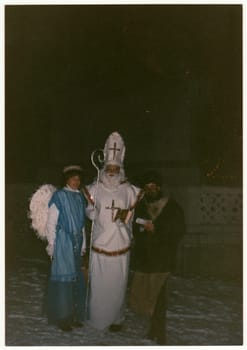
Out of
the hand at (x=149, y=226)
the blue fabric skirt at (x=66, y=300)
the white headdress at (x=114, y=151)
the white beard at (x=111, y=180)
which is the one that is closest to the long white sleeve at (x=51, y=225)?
the blue fabric skirt at (x=66, y=300)

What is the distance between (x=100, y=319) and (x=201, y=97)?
8.21ft

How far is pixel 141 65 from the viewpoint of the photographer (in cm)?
509

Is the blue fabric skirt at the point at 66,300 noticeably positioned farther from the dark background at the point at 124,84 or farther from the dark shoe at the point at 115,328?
the dark background at the point at 124,84

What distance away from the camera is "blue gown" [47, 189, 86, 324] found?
3932 millimetres

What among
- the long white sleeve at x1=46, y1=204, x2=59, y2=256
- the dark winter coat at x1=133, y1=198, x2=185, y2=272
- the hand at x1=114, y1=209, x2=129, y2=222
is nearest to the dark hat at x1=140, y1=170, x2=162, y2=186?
the dark winter coat at x1=133, y1=198, x2=185, y2=272

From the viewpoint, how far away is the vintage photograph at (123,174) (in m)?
3.94

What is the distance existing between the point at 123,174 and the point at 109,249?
61cm

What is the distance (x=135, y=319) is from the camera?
4.09 meters

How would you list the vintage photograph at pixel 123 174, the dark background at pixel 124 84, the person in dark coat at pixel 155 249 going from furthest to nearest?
the dark background at pixel 124 84
the vintage photograph at pixel 123 174
the person in dark coat at pixel 155 249

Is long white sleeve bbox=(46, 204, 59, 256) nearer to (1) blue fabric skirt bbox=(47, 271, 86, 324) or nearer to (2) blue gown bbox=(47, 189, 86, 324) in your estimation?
(2) blue gown bbox=(47, 189, 86, 324)

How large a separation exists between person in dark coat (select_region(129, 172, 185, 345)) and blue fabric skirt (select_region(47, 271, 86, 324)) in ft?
1.48

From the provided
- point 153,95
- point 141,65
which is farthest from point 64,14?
point 153,95

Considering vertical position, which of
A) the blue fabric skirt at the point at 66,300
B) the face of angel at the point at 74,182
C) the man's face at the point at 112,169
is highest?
the man's face at the point at 112,169

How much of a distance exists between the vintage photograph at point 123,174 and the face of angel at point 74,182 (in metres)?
0.02
